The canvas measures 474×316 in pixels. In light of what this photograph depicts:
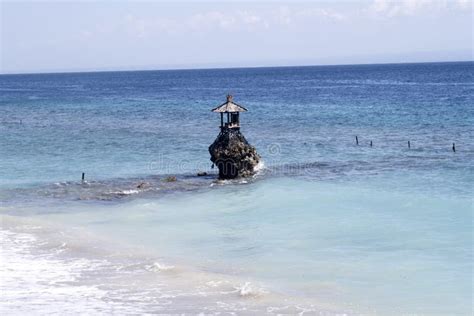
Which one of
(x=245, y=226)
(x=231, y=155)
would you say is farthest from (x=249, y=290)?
(x=231, y=155)

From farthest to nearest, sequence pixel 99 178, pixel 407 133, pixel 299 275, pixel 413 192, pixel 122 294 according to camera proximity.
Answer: pixel 407 133
pixel 99 178
pixel 413 192
pixel 299 275
pixel 122 294

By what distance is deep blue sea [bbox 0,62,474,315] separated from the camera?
20.2 meters

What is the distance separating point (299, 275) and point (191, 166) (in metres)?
23.3

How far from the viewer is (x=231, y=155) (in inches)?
1532

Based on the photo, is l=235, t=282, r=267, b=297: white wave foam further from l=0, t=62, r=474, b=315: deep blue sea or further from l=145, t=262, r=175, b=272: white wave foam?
l=145, t=262, r=175, b=272: white wave foam

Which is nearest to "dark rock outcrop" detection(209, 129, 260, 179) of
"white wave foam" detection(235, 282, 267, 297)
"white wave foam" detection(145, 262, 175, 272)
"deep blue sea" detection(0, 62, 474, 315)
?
"deep blue sea" detection(0, 62, 474, 315)

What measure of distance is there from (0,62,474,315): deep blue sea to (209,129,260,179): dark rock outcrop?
104 centimetres

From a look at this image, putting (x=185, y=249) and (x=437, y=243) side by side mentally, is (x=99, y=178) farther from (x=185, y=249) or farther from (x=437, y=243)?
(x=437, y=243)

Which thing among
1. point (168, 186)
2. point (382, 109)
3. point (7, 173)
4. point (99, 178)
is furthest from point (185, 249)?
point (382, 109)

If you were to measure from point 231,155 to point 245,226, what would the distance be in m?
10.5

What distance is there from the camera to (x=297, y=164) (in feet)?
144

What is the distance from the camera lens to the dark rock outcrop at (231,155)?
38.9 metres

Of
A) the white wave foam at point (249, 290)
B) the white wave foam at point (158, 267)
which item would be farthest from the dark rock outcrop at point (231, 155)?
the white wave foam at point (249, 290)

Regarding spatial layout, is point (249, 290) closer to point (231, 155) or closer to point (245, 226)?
point (245, 226)
